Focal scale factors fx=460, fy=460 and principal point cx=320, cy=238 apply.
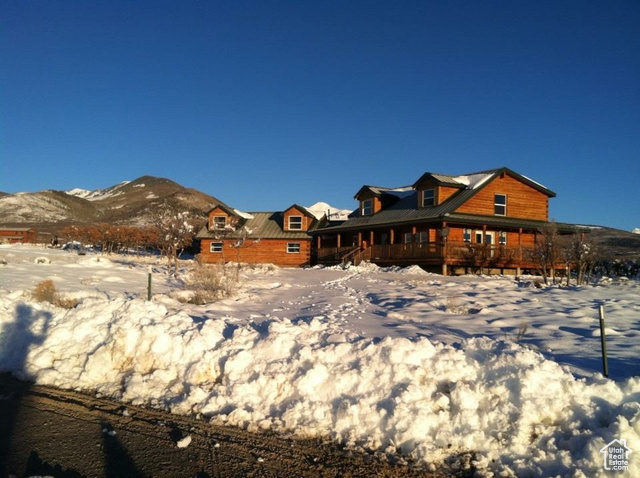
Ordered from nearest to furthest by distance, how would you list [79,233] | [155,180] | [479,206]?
[479,206], [79,233], [155,180]

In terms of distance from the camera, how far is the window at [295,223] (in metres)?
37.9

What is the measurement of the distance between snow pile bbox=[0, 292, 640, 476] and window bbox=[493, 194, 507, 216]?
22.9 meters

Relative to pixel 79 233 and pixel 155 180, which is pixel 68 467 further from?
pixel 155 180

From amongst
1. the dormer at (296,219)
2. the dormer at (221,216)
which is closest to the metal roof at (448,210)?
the dormer at (296,219)

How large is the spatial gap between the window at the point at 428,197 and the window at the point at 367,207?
5.06 m

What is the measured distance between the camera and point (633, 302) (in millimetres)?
11789

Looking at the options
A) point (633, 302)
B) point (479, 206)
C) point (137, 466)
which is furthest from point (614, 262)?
point (137, 466)

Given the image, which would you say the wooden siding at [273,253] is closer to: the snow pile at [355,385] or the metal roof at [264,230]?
the metal roof at [264,230]

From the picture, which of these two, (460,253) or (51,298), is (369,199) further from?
(51,298)

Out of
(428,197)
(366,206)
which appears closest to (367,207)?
(366,206)

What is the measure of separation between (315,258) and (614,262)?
20194 millimetres

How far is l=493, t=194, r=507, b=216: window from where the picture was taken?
27.8 m

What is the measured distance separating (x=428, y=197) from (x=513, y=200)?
5.29 m

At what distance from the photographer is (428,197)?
28.2 m
